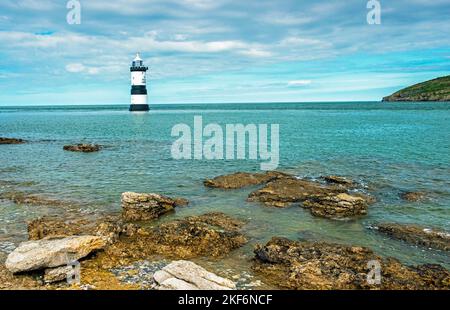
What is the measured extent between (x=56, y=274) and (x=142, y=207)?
8.39 m

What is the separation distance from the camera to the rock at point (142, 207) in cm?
2162

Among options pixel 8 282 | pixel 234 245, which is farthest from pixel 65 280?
pixel 234 245

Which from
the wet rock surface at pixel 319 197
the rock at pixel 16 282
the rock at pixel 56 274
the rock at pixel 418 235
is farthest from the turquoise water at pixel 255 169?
the rock at pixel 56 274

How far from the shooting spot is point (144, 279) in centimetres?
1391

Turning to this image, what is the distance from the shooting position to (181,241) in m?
17.8

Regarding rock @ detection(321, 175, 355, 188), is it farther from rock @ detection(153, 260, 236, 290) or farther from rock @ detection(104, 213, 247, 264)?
rock @ detection(153, 260, 236, 290)

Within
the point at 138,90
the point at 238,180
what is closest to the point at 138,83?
the point at 138,90

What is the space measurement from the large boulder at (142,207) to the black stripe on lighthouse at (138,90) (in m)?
102

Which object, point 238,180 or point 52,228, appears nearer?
point 52,228

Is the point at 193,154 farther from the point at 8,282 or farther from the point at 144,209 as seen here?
the point at 8,282

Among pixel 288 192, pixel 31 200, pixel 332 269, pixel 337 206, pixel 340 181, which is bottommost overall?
pixel 332 269

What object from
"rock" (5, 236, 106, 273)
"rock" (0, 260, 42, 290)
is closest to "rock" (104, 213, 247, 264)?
"rock" (5, 236, 106, 273)

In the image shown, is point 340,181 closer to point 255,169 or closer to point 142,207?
point 255,169

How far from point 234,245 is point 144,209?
6871mm
